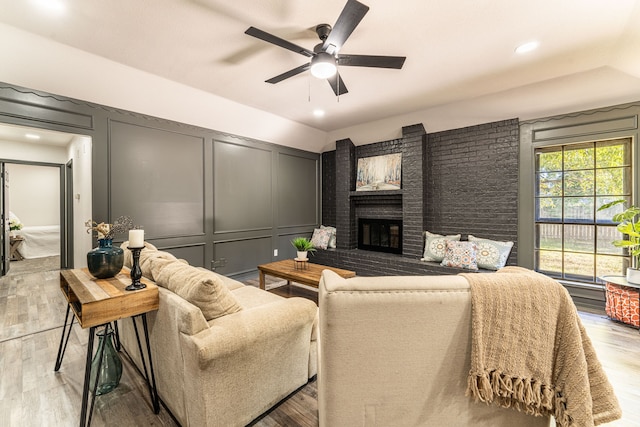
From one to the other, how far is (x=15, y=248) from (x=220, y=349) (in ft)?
22.7

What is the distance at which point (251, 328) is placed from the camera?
56.6 inches

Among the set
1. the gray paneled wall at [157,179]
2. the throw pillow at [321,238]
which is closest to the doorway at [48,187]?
the gray paneled wall at [157,179]

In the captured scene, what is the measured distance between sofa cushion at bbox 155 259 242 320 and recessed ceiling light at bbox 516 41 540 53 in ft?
10.3

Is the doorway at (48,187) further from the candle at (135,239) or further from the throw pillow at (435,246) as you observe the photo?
the throw pillow at (435,246)

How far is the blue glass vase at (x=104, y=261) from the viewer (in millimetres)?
1736

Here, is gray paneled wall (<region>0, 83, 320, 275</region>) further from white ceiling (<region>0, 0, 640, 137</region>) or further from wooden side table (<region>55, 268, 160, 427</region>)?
wooden side table (<region>55, 268, 160, 427</region>)

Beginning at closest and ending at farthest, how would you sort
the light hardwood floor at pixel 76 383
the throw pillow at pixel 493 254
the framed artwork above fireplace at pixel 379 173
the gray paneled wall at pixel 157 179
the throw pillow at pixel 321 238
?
the light hardwood floor at pixel 76 383
the gray paneled wall at pixel 157 179
the throw pillow at pixel 493 254
the framed artwork above fireplace at pixel 379 173
the throw pillow at pixel 321 238

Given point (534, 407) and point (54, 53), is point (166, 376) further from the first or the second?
point (54, 53)

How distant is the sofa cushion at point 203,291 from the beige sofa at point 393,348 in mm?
825

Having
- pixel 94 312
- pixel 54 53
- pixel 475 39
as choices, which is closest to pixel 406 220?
pixel 475 39

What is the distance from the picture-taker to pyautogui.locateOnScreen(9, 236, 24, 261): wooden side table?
17.4 ft

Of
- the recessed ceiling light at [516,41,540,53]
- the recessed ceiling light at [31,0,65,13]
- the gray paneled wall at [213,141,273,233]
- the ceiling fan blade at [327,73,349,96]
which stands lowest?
the gray paneled wall at [213,141,273,233]

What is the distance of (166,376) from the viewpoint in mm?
1567

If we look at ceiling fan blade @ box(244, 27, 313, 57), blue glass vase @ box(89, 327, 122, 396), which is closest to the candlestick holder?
blue glass vase @ box(89, 327, 122, 396)
